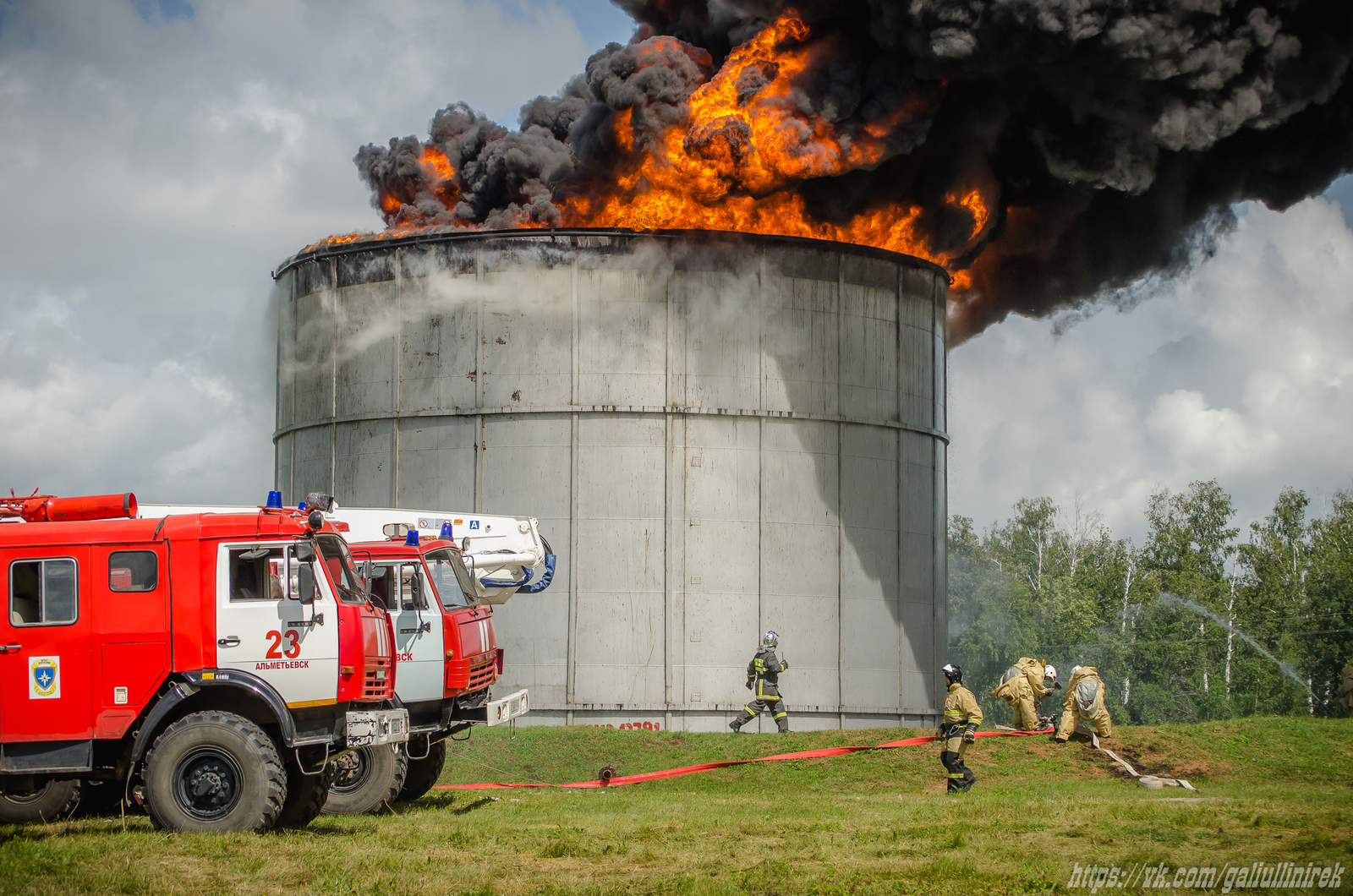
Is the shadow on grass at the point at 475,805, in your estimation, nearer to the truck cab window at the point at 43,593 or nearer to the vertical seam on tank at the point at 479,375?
the truck cab window at the point at 43,593

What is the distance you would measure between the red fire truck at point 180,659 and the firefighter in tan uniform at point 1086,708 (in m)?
10.3

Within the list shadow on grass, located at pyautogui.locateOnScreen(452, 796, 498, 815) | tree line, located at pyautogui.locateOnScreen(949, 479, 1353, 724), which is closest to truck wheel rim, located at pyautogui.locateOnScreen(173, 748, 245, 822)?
shadow on grass, located at pyautogui.locateOnScreen(452, 796, 498, 815)

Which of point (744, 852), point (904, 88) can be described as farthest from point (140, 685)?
point (904, 88)

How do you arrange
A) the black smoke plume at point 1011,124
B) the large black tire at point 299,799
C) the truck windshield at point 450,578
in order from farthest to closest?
the black smoke plume at point 1011,124, the truck windshield at point 450,578, the large black tire at point 299,799

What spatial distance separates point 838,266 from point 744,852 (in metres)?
18.1

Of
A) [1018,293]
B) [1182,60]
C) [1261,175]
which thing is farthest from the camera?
[1018,293]

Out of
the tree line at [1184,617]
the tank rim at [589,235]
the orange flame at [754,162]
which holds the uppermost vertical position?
the orange flame at [754,162]

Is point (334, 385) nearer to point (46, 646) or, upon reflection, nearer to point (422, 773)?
point (422, 773)

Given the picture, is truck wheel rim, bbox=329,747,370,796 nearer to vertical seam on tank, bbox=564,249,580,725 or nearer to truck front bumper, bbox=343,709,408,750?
truck front bumper, bbox=343,709,408,750

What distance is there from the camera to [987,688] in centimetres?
6138

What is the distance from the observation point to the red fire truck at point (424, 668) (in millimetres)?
12828

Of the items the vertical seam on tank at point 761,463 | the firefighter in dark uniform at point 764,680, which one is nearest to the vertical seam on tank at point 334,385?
the vertical seam on tank at point 761,463

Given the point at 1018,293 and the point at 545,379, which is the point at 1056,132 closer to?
the point at 1018,293

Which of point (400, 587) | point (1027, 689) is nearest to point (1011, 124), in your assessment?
point (1027, 689)
